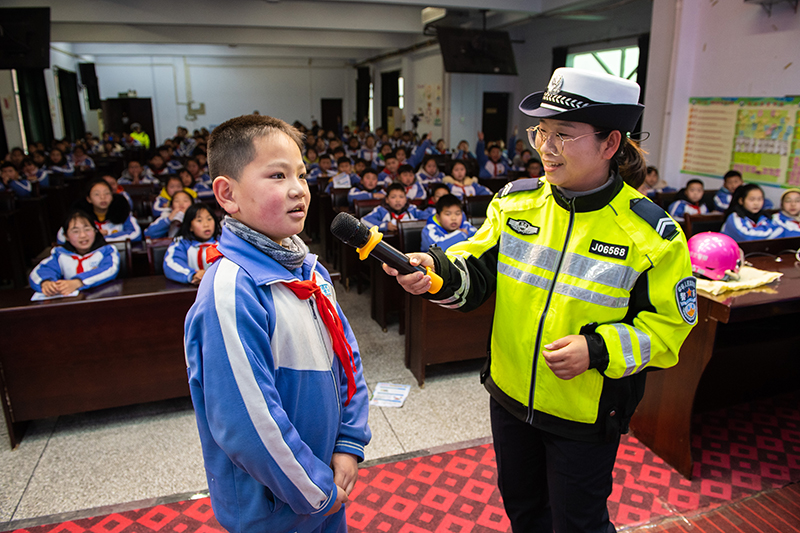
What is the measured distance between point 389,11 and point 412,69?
13.1ft

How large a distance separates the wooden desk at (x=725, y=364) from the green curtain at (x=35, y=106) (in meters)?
13.0

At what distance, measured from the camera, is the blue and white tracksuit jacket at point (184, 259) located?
9.04ft

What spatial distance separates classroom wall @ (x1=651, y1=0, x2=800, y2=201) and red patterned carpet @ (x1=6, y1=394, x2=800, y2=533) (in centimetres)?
378

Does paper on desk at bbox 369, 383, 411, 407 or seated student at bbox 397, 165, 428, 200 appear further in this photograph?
seated student at bbox 397, 165, 428, 200

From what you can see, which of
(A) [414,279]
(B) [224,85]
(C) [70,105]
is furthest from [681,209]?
(B) [224,85]

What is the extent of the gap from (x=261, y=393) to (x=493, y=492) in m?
1.50

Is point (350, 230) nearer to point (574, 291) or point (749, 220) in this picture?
point (574, 291)

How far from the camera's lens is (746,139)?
5.30m

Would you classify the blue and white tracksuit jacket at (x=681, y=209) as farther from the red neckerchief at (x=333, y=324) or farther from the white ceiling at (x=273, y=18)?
the red neckerchief at (x=333, y=324)

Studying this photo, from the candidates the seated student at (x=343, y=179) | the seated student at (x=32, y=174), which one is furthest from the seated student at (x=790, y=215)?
the seated student at (x=32, y=174)

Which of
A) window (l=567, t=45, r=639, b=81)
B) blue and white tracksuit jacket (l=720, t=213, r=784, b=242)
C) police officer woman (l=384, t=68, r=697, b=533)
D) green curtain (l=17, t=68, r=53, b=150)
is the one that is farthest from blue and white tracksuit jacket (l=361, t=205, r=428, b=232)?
green curtain (l=17, t=68, r=53, b=150)

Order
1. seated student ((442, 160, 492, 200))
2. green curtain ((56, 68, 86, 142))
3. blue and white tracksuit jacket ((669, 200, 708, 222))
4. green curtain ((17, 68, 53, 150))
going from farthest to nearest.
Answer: green curtain ((56, 68, 86, 142))
green curtain ((17, 68, 53, 150))
seated student ((442, 160, 492, 200))
blue and white tracksuit jacket ((669, 200, 708, 222))

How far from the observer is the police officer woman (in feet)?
3.76

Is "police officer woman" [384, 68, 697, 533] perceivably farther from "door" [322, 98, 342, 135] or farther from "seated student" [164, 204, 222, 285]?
"door" [322, 98, 342, 135]
